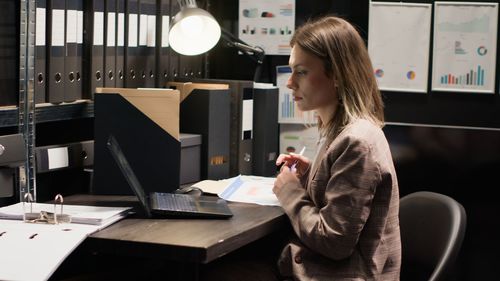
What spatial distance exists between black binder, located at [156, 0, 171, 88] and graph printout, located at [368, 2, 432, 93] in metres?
0.92

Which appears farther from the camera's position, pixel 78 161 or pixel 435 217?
pixel 78 161

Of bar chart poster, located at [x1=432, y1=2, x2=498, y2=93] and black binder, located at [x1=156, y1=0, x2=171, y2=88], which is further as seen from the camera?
bar chart poster, located at [x1=432, y1=2, x2=498, y2=93]

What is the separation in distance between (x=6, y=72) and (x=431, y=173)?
1.67m

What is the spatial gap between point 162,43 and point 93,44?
19.2 inches

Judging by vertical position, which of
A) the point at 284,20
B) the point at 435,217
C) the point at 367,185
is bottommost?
the point at 435,217

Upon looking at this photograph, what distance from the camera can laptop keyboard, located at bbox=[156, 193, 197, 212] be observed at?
7.09 ft

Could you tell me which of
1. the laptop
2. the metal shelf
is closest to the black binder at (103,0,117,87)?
the metal shelf

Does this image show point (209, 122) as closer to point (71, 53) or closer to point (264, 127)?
point (264, 127)

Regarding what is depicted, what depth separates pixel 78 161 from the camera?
2.49m

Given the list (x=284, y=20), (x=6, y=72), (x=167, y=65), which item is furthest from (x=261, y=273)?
(x=284, y=20)

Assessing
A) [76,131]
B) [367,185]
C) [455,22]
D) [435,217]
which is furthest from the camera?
[455,22]

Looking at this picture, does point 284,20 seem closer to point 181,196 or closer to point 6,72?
point 181,196

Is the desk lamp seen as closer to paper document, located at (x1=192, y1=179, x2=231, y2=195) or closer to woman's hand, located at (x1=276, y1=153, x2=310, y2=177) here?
paper document, located at (x1=192, y1=179, x2=231, y2=195)

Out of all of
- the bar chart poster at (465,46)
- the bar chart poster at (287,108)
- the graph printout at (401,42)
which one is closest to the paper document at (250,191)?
the bar chart poster at (287,108)
